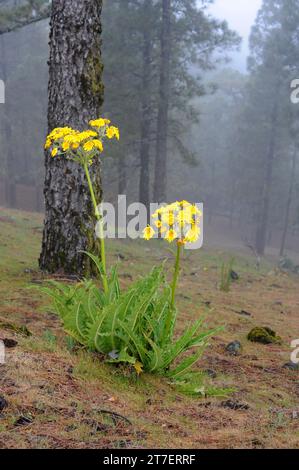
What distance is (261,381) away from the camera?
3771 millimetres

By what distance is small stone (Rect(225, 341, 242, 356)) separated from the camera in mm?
4435

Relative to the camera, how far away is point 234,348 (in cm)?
450

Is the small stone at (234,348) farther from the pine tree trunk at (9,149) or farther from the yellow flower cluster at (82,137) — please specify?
the pine tree trunk at (9,149)

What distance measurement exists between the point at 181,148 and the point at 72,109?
39.7 feet

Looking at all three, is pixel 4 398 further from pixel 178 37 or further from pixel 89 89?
pixel 178 37

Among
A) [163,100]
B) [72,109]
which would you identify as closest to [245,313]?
[72,109]

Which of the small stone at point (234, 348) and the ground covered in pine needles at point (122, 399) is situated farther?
the small stone at point (234, 348)

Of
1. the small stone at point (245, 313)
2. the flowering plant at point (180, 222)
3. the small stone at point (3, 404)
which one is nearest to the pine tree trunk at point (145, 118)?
the small stone at point (245, 313)

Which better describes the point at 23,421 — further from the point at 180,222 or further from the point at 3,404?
the point at 180,222

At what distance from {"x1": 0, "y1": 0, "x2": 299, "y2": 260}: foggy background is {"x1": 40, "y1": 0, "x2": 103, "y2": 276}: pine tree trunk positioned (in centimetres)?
1189

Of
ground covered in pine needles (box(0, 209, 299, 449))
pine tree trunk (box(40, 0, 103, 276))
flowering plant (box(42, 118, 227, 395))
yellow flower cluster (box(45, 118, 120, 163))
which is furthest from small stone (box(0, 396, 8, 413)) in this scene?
pine tree trunk (box(40, 0, 103, 276))

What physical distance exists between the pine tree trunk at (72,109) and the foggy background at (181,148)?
39.0 ft

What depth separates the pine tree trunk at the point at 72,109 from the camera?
532cm

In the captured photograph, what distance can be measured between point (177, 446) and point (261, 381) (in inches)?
69.2
